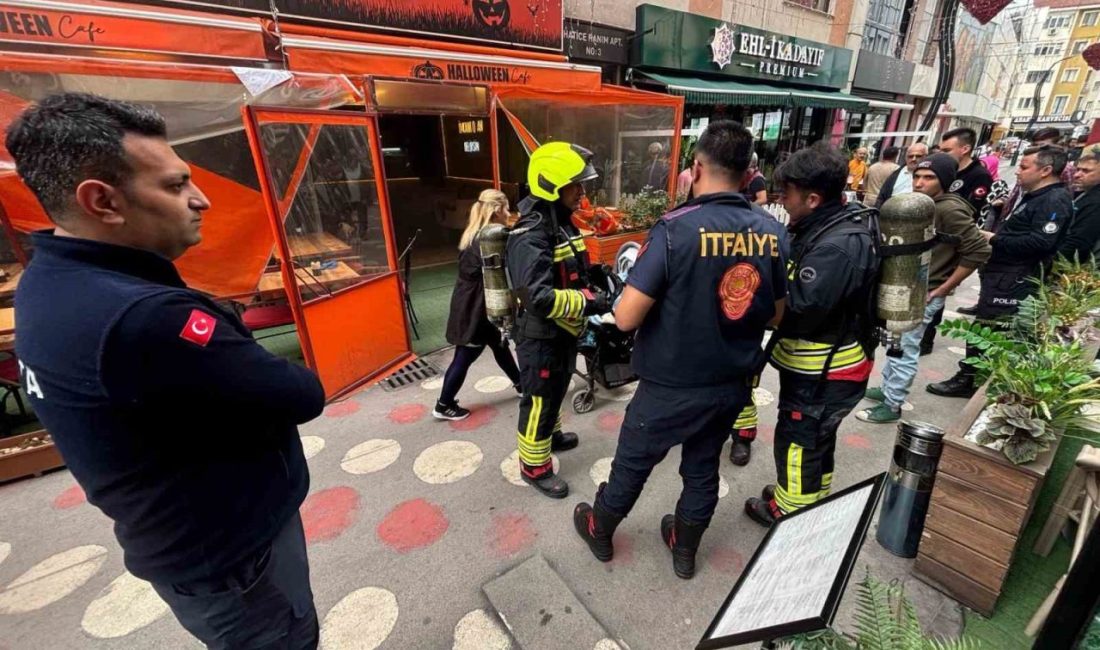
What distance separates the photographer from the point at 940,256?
3.42 m

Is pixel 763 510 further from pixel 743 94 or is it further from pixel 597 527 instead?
pixel 743 94

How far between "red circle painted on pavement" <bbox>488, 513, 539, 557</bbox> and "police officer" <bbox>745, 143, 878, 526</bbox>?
53.3 inches

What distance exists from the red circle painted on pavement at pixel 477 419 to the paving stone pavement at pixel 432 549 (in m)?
0.02

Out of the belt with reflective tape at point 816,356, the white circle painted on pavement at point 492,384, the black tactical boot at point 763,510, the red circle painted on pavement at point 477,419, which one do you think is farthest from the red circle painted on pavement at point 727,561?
the white circle painted on pavement at point 492,384

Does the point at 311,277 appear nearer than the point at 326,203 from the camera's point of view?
Yes

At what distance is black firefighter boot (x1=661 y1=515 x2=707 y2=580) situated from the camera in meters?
2.17

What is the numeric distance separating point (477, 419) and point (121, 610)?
2160mm

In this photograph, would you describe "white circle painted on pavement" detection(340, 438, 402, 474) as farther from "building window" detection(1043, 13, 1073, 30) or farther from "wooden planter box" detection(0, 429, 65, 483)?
"building window" detection(1043, 13, 1073, 30)

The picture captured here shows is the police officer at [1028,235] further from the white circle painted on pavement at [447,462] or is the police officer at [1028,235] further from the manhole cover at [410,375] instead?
the manhole cover at [410,375]

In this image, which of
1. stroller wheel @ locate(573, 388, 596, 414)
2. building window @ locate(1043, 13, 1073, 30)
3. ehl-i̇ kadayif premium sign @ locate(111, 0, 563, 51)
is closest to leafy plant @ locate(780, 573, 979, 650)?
stroller wheel @ locate(573, 388, 596, 414)

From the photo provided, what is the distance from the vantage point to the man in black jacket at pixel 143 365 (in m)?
0.91

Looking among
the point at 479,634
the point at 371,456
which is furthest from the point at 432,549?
the point at 371,456

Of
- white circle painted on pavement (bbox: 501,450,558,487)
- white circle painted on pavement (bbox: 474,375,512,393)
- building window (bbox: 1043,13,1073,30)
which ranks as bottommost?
white circle painted on pavement (bbox: 474,375,512,393)

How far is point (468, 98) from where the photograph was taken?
16.5 feet
